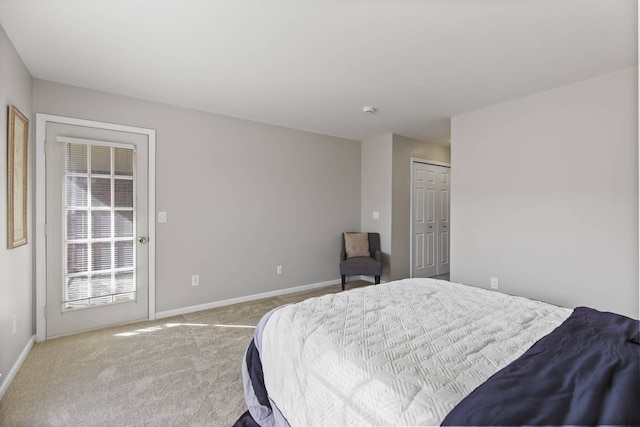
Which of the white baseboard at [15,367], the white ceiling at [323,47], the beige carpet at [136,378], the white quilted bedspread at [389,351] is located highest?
the white ceiling at [323,47]

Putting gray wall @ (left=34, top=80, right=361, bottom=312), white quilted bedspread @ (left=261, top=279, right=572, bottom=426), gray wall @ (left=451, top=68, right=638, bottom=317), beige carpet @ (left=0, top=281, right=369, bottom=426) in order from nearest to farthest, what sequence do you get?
white quilted bedspread @ (left=261, top=279, right=572, bottom=426), beige carpet @ (left=0, top=281, right=369, bottom=426), gray wall @ (left=451, top=68, right=638, bottom=317), gray wall @ (left=34, top=80, right=361, bottom=312)

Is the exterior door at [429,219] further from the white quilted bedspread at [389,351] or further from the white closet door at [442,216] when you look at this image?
the white quilted bedspread at [389,351]

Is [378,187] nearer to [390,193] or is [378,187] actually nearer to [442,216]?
[390,193]

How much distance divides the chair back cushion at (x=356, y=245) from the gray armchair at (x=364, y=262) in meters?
0.02

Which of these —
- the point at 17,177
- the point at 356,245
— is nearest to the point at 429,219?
the point at 356,245

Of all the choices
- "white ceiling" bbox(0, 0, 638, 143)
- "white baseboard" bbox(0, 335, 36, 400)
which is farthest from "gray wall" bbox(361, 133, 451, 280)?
"white baseboard" bbox(0, 335, 36, 400)

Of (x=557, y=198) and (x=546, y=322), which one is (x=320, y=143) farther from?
(x=546, y=322)

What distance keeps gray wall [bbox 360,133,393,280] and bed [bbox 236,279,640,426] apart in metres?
2.63

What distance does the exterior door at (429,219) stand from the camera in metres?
4.90

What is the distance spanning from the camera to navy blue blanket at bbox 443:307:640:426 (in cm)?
79

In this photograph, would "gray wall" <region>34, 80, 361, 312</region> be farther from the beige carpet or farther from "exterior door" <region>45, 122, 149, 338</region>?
the beige carpet

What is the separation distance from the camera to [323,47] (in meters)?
2.17

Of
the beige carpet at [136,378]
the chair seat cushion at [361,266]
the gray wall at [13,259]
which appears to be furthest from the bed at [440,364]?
the chair seat cushion at [361,266]

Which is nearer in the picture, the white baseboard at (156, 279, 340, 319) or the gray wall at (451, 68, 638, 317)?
the gray wall at (451, 68, 638, 317)
